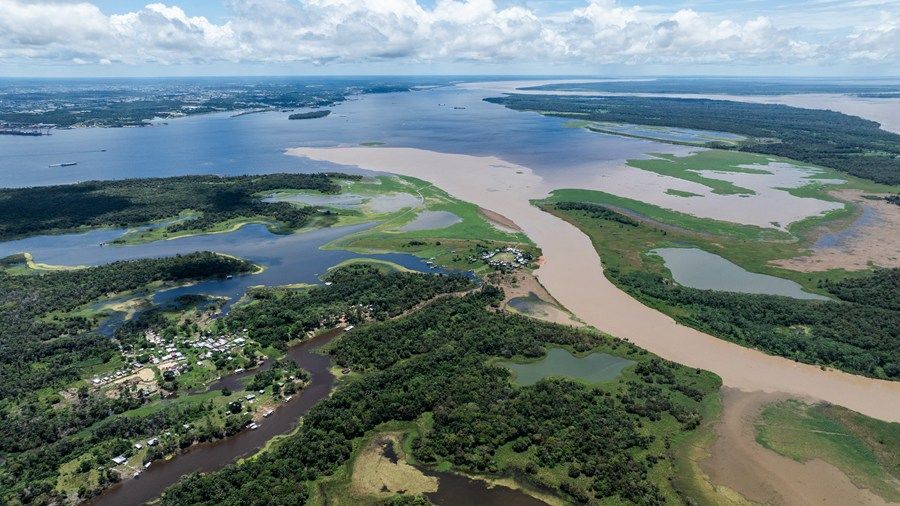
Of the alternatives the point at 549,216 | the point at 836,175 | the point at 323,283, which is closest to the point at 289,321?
the point at 323,283

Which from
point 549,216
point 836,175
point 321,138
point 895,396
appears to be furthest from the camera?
point 321,138

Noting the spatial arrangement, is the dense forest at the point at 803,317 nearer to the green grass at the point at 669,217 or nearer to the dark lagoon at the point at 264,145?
the green grass at the point at 669,217

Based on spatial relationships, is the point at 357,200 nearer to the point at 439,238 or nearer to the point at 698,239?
the point at 439,238

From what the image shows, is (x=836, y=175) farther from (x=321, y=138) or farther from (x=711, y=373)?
(x=321, y=138)

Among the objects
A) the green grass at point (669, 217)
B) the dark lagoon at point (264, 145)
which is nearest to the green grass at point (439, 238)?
the green grass at point (669, 217)

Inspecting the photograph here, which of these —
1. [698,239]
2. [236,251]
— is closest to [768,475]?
[698,239]

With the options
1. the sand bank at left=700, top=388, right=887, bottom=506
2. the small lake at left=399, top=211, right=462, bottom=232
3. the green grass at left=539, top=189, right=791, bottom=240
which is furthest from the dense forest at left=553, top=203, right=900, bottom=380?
the small lake at left=399, top=211, right=462, bottom=232

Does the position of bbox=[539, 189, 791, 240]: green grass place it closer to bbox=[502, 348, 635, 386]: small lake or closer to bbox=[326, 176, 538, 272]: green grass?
bbox=[326, 176, 538, 272]: green grass
